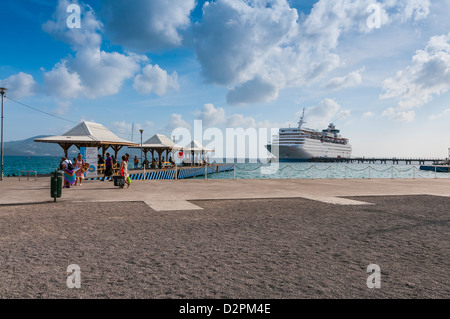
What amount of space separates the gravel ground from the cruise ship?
99.1m

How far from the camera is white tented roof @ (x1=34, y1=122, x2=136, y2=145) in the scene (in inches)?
840

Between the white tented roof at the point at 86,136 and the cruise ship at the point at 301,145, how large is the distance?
87.4 m

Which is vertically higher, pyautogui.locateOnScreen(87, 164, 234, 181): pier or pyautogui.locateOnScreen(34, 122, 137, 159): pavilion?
pyautogui.locateOnScreen(34, 122, 137, 159): pavilion

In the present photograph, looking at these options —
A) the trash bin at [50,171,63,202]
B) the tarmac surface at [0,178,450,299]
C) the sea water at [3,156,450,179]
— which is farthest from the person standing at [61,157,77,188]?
the sea water at [3,156,450,179]

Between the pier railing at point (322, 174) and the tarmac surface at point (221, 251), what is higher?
the tarmac surface at point (221, 251)

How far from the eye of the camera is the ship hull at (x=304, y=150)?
105688mm

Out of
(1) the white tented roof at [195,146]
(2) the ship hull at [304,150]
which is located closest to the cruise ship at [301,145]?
(2) the ship hull at [304,150]

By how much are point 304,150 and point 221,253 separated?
342ft

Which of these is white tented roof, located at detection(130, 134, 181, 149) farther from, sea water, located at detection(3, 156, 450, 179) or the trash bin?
the trash bin

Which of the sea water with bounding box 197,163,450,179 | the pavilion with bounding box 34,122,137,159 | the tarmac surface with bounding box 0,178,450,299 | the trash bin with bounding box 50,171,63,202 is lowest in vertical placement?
the sea water with bounding box 197,163,450,179

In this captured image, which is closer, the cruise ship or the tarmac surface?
the tarmac surface

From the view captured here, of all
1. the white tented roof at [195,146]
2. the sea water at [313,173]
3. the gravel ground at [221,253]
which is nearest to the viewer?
the gravel ground at [221,253]

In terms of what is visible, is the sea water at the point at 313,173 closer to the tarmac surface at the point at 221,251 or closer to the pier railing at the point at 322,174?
the pier railing at the point at 322,174
